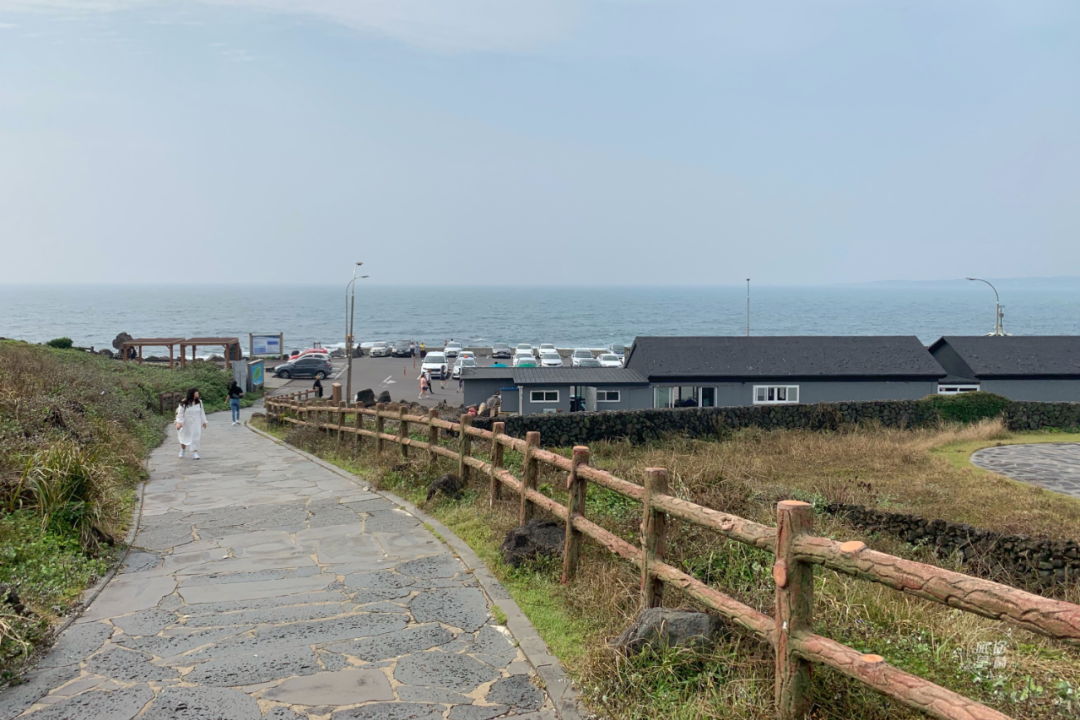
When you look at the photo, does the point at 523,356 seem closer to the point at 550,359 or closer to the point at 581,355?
the point at 550,359

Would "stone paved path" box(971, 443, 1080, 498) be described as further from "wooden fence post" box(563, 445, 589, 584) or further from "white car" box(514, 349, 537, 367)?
"white car" box(514, 349, 537, 367)

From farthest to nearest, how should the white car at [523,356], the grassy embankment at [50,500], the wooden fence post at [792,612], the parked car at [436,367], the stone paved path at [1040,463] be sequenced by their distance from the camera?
the white car at [523,356]
the parked car at [436,367]
the stone paved path at [1040,463]
the grassy embankment at [50,500]
the wooden fence post at [792,612]

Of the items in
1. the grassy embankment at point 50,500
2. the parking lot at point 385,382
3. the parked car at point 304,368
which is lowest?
the parking lot at point 385,382

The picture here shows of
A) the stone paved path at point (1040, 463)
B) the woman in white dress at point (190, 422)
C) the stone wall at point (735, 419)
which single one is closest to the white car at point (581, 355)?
the stone wall at point (735, 419)

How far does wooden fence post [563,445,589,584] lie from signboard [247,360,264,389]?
4758cm

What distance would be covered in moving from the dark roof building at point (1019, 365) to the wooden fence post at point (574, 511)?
35686 mm

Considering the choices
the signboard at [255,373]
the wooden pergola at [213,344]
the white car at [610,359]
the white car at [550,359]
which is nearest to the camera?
the signboard at [255,373]

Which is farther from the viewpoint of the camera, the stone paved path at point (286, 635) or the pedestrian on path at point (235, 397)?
the pedestrian on path at point (235, 397)

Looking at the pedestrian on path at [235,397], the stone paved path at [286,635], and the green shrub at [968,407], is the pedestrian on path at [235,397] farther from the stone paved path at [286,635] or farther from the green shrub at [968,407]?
the green shrub at [968,407]

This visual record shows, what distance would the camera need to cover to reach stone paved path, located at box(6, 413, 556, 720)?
550 cm

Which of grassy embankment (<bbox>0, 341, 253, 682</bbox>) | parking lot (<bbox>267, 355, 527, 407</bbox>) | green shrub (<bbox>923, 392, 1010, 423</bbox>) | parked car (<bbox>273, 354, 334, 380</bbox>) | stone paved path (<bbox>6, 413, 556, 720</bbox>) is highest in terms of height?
grassy embankment (<bbox>0, 341, 253, 682</bbox>)

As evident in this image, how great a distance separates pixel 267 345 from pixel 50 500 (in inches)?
2844

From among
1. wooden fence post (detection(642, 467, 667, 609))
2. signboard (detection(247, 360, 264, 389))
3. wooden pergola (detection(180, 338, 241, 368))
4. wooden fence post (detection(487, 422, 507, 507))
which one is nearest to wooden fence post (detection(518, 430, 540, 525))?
wooden fence post (detection(487, 422, 507, 507))

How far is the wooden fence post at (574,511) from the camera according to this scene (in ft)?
25.3
